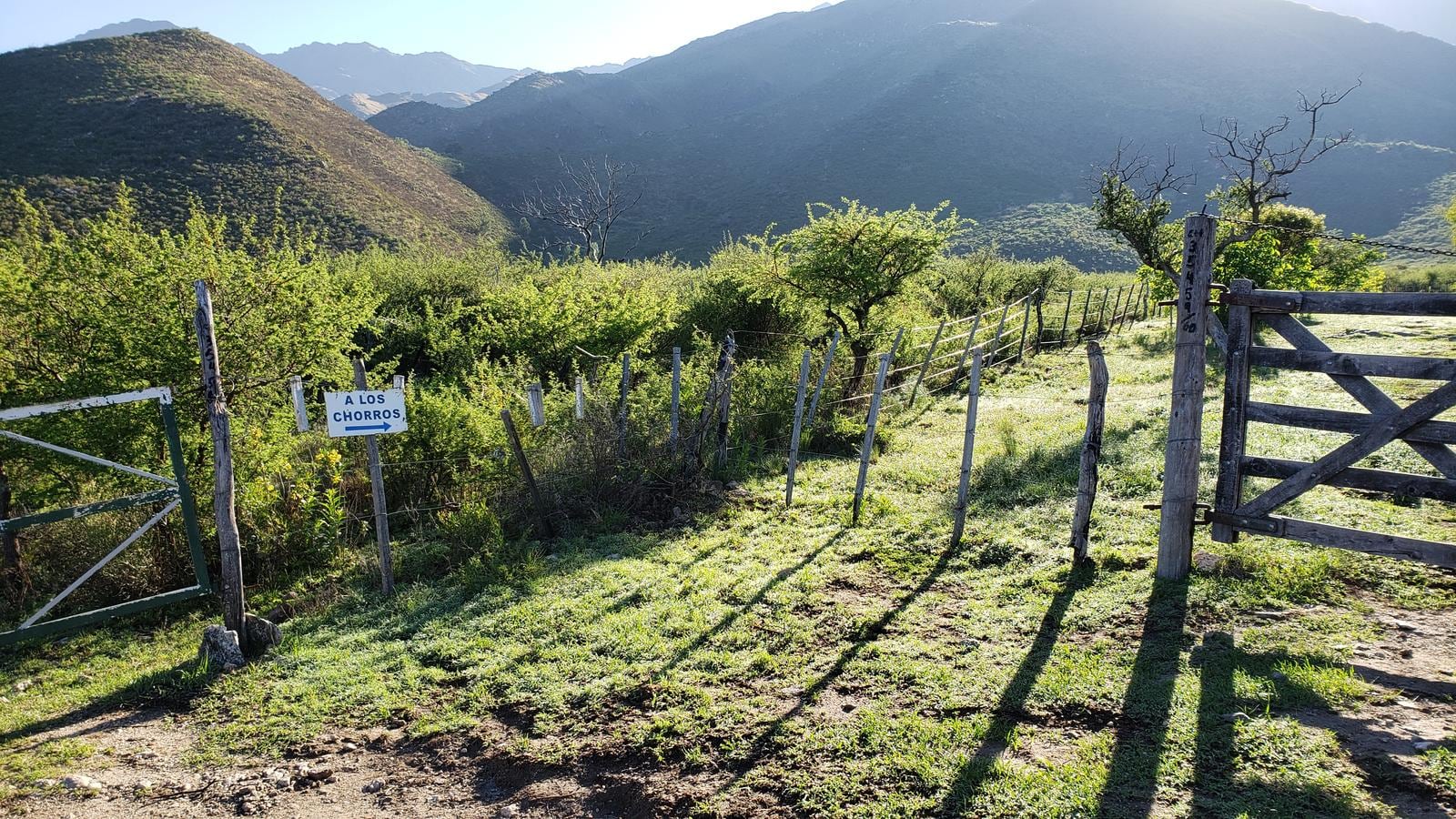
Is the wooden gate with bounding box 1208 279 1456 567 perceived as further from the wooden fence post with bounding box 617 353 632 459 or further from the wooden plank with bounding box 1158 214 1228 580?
the wooden fence post with bounding box 617 353 632 459

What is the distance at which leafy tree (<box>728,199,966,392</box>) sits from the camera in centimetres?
1374

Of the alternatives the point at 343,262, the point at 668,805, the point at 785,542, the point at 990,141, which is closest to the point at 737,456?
the point at 785,542

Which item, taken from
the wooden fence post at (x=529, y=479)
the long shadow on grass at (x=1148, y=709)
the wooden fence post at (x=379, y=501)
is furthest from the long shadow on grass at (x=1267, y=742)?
the wooden fence post at (x=379, y=501)

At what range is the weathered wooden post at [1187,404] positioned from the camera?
16.8 ft

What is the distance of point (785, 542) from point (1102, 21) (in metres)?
132

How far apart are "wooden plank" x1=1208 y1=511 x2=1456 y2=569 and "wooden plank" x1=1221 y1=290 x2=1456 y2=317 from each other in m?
1.42

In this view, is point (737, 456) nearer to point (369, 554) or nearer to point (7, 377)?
point (369, 554)

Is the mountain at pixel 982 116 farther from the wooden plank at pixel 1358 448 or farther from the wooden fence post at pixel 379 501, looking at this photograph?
Result: the wooden plank at pixel 1358 448

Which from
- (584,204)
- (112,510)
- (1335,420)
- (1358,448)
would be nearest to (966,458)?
(1335,420)

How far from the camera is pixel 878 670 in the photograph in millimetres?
4754

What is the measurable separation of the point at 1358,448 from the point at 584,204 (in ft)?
188

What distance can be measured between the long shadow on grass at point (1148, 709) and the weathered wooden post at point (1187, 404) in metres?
0.33

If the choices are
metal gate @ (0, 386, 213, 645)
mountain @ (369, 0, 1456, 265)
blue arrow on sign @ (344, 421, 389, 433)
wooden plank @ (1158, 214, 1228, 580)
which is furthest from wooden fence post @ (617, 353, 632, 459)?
mountain @ (369, 0, 1456, 265)

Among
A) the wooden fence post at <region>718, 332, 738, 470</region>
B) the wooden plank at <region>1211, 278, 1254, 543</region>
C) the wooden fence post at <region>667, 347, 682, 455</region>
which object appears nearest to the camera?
the wooden plank at <region>1211, 278, 1254, 543</region>
